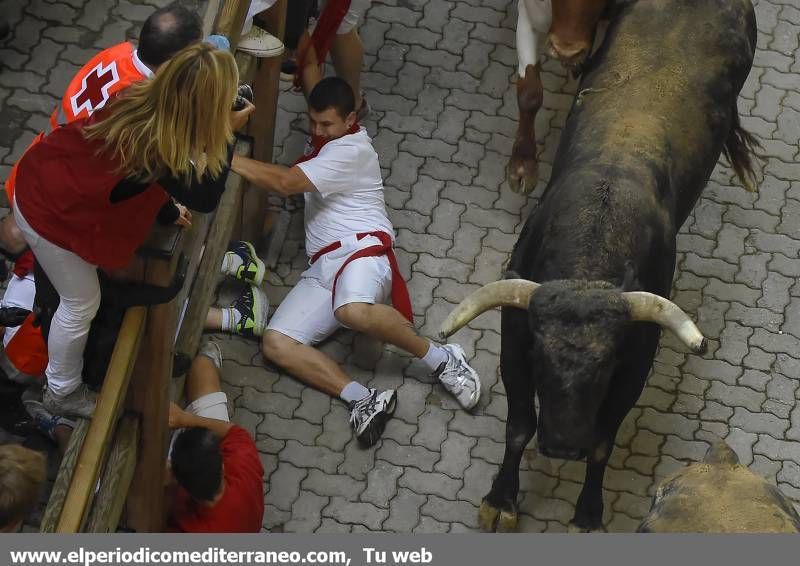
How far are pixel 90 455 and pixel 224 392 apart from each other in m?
2.18

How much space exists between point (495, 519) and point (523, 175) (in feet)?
7.65

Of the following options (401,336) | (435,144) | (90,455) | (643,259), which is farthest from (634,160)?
(90,455)

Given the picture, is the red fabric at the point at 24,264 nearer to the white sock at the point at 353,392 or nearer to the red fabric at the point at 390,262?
the red fabric at the point at 390,262

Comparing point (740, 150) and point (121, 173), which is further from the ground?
point (121, 173)

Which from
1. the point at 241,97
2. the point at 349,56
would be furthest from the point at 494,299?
the point at 349,56

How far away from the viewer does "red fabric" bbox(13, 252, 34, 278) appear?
19.7ft

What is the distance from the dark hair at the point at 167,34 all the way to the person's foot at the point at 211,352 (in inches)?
67.2

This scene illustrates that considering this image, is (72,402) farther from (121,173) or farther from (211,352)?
(211,352)

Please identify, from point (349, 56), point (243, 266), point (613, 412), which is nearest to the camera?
point (613, 412)

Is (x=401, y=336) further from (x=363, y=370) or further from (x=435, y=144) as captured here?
(x=435, y=144)

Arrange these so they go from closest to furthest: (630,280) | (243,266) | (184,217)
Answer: (184,217)
(630,280)
(243,266)

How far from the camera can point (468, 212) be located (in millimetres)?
7965

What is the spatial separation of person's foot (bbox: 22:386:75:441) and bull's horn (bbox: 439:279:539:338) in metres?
1.89

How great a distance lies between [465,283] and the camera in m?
7.59
